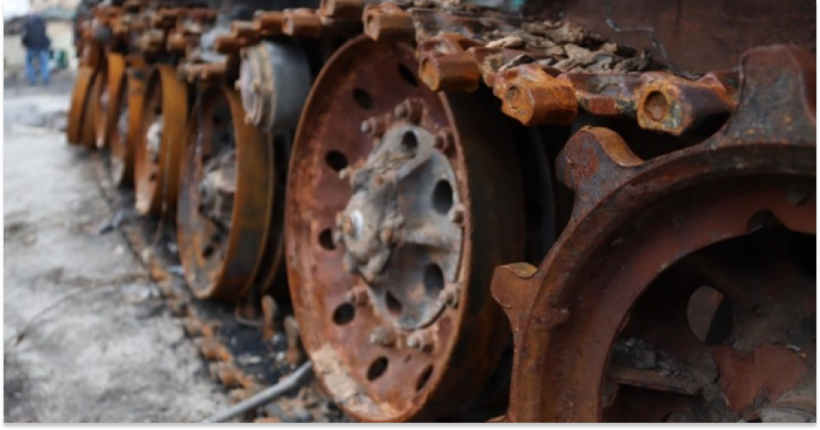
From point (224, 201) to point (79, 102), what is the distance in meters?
3.44

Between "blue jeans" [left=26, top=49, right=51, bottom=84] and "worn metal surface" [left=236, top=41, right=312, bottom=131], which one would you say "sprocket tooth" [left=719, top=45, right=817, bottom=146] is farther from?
"blue jeans" [left=26, top=49, right=51, bottom=84]

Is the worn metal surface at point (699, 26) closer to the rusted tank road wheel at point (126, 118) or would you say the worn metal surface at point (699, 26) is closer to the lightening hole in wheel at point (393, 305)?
the lightening hole in wheel at point (393, 305)

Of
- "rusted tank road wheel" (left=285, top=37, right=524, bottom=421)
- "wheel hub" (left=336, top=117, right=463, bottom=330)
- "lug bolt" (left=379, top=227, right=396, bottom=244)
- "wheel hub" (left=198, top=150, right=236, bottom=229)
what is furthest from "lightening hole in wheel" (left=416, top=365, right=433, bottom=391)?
"wheel hub" (left=198, top=150, right=236, bottom=229)

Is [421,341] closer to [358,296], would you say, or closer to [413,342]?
[413,342]

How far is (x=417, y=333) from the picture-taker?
2352mm

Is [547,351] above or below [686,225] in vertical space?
below

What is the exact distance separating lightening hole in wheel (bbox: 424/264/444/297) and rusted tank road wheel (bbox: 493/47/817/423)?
0.73 m

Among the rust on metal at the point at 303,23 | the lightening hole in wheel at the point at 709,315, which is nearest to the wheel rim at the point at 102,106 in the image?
the rust on metal at the point at 303,23

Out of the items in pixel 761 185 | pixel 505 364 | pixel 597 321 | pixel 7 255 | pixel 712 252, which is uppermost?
pixel 761 185

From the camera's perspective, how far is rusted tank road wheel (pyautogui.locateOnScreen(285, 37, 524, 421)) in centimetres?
205

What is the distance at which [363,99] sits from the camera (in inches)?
109

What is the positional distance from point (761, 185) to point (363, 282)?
60.9 inches

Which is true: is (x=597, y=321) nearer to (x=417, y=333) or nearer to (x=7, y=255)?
(x=417, y=333)

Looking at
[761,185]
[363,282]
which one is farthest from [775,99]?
[363,282]
